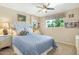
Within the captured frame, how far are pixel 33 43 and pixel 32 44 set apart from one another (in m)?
0.02

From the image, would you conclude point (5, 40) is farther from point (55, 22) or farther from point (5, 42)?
point (55, 22)

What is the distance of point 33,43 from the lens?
1783 mm

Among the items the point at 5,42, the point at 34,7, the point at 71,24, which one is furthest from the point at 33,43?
the point at 71,24

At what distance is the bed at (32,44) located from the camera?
1.79m

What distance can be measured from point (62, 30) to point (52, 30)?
165mm

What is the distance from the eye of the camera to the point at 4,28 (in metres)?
1.83

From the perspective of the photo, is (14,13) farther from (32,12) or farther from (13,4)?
(32,12)

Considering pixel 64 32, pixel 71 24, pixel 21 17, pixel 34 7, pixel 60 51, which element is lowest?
pixel 60 51

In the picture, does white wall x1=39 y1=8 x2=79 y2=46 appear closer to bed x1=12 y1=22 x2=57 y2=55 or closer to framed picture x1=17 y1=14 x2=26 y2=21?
bed x1=12 y1=22 x2=57 y2=55

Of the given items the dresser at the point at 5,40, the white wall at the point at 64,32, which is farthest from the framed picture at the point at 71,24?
the dresser at the point at 5,40

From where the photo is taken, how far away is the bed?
70.4 inches

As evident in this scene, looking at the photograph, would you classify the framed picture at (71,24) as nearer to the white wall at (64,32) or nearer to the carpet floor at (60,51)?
the white wall at (64,32)

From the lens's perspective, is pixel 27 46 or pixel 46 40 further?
pixel 46 40
